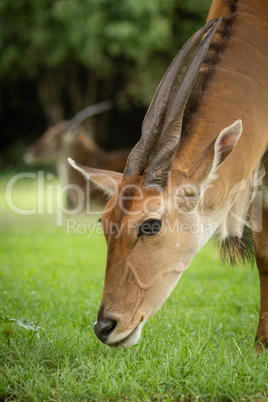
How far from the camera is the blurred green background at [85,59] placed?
53.1 ft

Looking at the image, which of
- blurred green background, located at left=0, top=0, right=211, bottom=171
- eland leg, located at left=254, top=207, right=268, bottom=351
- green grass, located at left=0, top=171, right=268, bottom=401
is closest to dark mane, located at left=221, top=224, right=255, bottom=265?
eland leg, located at left=254, top=207, right=268, bottom=351

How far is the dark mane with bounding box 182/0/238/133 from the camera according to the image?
3275 millimetres

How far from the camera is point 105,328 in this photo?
9.00 feet

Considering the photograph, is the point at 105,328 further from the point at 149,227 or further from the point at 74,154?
the point at 74,154

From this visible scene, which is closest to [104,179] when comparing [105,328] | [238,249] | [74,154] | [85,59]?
[105,328]

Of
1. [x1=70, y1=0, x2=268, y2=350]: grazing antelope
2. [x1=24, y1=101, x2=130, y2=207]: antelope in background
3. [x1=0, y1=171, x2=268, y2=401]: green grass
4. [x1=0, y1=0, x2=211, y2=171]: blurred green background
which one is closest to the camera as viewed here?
[x1=0, y1=171, x2=268, y2=401]: green grass

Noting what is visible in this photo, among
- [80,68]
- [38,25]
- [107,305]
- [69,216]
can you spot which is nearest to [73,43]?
[38,25]

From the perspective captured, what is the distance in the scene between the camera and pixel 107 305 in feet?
9.12

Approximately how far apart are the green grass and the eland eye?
0.68m

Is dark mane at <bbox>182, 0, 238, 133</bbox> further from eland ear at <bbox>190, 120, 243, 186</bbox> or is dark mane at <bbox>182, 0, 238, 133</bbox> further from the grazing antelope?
eland ear at <bbox>190, 120, 243, 186</bbox>

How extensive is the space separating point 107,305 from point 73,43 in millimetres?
15536

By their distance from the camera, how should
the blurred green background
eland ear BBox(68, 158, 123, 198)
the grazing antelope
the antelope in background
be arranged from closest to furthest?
the grazing antelope, eland ear BBox(68, 158, 123, 198), the antelope in background, the blurred green background

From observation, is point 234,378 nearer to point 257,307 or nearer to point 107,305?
point 107,305

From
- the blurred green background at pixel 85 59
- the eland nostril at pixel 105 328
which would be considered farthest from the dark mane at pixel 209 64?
the blurred green background at pixel 85 59
